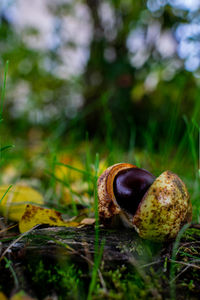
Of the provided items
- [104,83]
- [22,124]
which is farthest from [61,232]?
[22,124]

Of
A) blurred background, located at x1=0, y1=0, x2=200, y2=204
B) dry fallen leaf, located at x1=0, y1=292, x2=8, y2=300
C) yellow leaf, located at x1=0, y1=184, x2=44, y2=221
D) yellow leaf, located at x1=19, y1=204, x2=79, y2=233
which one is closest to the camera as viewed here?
dry fallen leaf, located at x1=0, y1=292, x2=8, y2=300

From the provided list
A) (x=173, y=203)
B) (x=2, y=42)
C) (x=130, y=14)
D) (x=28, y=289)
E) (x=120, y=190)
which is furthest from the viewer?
(x=2, y=42)

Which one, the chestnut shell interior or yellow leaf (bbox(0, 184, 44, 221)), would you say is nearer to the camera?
the chestnut shell interior

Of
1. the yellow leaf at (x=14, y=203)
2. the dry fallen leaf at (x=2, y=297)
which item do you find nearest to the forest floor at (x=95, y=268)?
the dry fallen leaf at (x=2, y=297)

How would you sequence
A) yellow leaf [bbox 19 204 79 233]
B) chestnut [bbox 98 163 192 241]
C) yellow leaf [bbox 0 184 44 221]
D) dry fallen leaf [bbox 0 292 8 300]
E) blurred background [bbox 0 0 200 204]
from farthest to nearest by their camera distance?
blurred background [bbox 0 0 200 204] < yellow leaf [bbox 0 184 44 221] < yellow leaf [bbox 19 204 79 233] < chestnut [bbox 98 163 192 241] < dry fallen leaf [bbox 0 292 8 300]

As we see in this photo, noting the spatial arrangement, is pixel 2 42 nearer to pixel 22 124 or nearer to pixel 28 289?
pixel 22 124

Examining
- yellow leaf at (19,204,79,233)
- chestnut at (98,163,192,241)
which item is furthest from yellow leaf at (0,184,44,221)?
chestnut at (98,163,192,241)

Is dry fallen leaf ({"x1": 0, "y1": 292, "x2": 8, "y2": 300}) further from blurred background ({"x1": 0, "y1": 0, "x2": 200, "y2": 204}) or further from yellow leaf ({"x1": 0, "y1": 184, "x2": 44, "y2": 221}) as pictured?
blurred background ({"x1": 0, "y1": 0, "x2": 200, "y2": 204})

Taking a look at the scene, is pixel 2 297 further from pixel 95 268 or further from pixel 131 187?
pixel 131 187

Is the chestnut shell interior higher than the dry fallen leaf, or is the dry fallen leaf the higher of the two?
the chestnut shell interior
